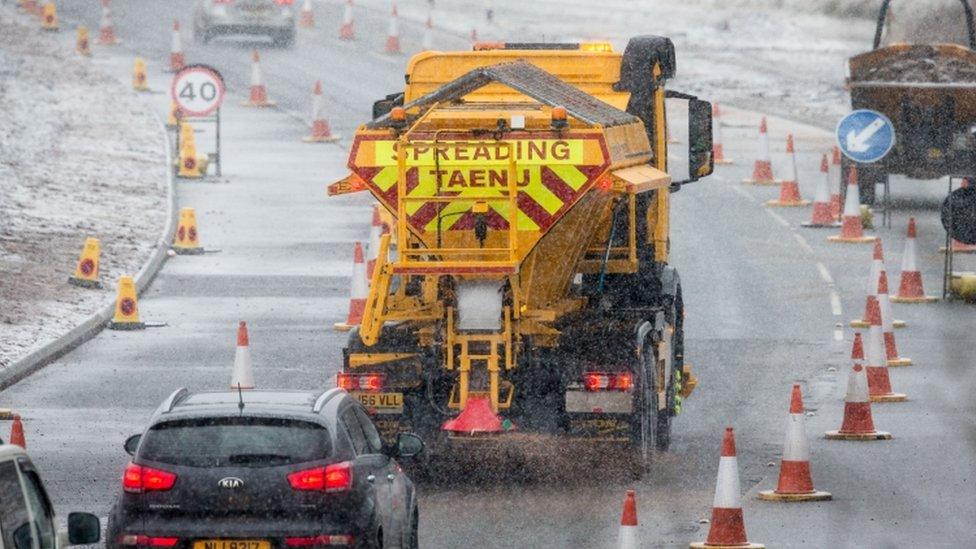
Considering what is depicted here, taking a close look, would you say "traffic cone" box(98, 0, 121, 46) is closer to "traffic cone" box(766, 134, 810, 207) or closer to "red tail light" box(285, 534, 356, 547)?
"traffic cone" box(766, 134, 810, 207)

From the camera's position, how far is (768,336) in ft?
78.8

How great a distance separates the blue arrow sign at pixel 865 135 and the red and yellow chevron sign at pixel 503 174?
14007 millimetres

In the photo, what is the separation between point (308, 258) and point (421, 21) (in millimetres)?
29960

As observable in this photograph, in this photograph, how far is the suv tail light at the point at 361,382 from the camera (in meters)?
16.0

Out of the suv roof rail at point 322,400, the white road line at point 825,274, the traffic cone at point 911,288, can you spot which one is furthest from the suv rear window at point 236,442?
the white road line at point 825,274

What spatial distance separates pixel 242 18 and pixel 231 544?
134 ft

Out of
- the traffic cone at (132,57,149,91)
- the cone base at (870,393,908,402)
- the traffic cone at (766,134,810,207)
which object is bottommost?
the cone base at (870,393,908,402)

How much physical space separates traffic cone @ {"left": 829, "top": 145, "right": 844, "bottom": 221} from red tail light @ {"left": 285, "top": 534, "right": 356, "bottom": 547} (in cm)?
2244

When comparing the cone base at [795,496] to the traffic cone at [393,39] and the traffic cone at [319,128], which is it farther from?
the traffic cone at [393,39]

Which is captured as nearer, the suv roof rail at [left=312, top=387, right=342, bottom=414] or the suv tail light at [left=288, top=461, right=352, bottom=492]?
the suv tail light at [left=288, top=461, right=352, bottom=492]

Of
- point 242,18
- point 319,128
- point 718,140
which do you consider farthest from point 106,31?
point 718,140

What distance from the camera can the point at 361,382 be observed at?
1609 cm

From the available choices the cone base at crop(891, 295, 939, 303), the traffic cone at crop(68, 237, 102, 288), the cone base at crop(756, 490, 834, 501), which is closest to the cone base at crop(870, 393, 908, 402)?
the cone base at crop(756, 490, 834, 501)

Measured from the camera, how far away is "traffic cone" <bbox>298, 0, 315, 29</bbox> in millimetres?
57625
